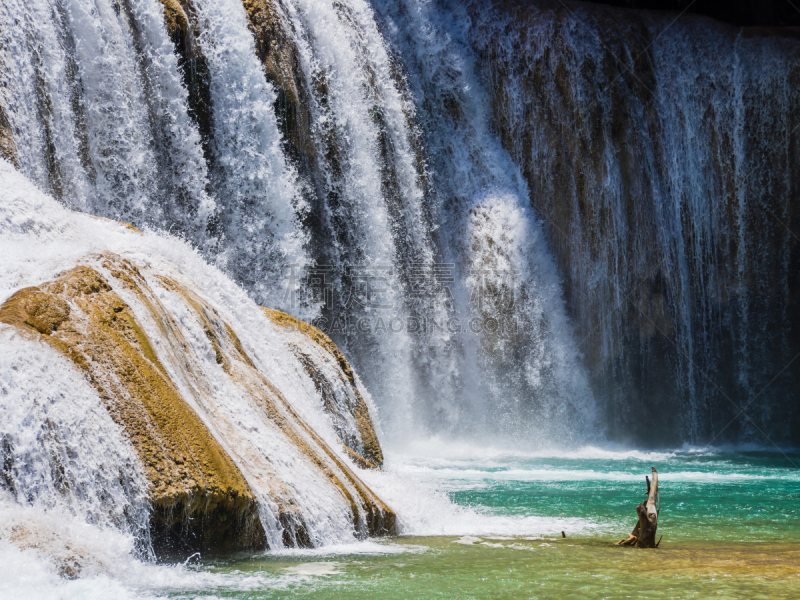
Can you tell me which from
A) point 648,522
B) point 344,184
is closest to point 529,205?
point 344,184

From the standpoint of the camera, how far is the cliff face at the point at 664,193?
2030cm

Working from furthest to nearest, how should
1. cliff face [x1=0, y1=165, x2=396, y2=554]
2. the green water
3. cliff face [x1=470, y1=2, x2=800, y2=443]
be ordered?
cliff face [x1=470, y1=2, x2=800, y2=443]
cliff face [x1=0, y1=165, x2=396, y2=554]
the green water

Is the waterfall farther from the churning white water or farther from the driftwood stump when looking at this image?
the driftwood stump

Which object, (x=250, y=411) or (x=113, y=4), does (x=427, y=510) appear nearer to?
(x=250, y=411)

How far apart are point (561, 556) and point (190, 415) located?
307cm

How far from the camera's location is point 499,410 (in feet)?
62.6

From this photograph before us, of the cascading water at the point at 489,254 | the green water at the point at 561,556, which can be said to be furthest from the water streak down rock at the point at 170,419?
the cascading water at the point at 489,254

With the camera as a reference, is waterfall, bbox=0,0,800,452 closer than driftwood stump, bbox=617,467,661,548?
No

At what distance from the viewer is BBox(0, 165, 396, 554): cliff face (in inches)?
227

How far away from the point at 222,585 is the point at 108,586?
697mm

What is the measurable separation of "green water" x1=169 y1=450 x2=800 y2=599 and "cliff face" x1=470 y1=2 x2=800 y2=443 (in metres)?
8.37

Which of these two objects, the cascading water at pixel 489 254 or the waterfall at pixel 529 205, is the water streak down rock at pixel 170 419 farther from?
the cascading water at pixel 489 254

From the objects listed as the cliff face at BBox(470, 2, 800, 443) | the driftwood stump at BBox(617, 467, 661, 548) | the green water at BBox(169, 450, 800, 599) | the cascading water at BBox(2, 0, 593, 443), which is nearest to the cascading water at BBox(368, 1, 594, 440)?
the cascading water at BBox(2, 0, 593, 443)

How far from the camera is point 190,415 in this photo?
246 inches
